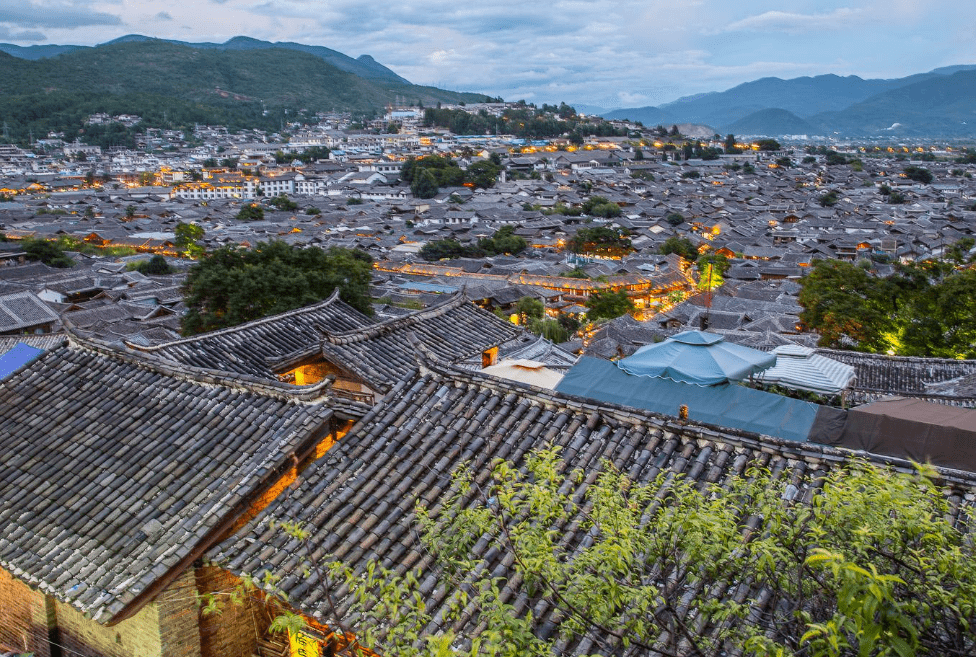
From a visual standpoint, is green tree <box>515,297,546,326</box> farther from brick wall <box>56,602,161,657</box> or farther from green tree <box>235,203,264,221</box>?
green tree <box>235,203,264,221</box>

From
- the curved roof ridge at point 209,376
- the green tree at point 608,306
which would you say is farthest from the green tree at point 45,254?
the curved roof ridge at point 209,376

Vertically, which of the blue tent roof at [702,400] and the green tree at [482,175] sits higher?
the blue tent roof at [702,400]

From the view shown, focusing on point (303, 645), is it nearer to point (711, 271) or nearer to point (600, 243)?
point (711, 271)

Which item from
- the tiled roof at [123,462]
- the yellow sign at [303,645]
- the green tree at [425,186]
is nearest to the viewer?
the yellow sign at [303,645]

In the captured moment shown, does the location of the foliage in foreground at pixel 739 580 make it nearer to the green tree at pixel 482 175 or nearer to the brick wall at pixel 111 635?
the brick wall at pixel 111 635

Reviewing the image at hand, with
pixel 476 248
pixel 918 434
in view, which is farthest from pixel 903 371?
pixel 476 248

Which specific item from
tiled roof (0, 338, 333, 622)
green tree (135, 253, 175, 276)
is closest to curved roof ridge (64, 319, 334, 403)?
tiled roof (0, 338, 333, 622)

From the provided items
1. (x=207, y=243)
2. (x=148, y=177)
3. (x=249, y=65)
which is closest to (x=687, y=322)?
(x=207, y=243)
